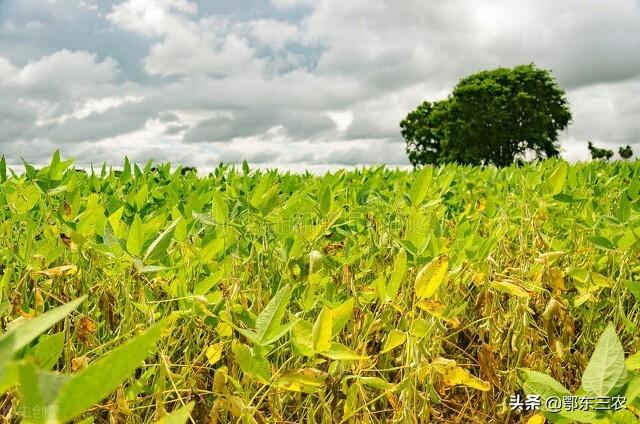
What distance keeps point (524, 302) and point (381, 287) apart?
2.00 ft

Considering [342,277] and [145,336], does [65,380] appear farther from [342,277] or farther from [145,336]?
[342,277]

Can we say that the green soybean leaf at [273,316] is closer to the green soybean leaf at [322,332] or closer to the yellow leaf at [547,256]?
the green soybean leaf at [322,332]

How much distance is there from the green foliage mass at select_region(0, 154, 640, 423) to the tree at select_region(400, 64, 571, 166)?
130 feet

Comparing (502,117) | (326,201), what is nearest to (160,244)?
(326,201)

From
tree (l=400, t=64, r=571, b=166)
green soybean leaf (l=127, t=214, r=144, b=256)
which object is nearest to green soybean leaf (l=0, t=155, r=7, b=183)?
green soybean leaf (l=127, t=214, r=144, b=256)

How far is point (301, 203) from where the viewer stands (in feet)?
7.34

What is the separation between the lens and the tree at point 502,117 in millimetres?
41156

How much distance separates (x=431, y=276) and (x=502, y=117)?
136 feet

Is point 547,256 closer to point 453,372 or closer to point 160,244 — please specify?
point 453,372

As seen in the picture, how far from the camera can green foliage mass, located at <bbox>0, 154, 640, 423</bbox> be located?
4.36ft

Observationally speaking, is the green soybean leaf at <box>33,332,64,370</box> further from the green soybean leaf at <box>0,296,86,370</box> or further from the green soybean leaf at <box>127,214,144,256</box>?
the green soybean leaf at <box>0,296,86,370</box>

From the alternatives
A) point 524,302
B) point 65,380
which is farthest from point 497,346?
point 65,380

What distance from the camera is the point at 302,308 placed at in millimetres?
1643

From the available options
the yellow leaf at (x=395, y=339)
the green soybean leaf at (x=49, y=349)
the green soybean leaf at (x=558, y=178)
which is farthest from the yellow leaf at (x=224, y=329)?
the green soybean leaf at (x=558, y=178)
